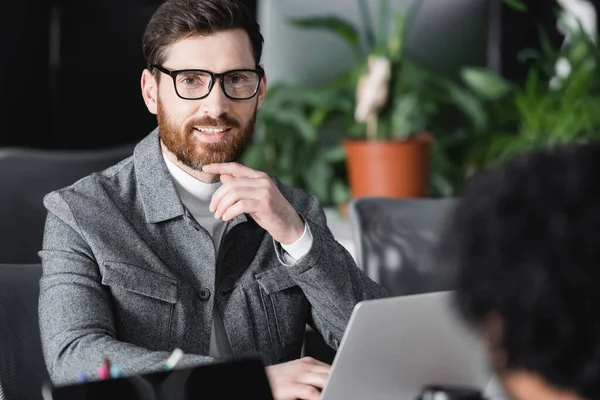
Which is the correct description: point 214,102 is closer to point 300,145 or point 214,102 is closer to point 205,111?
point 205,111

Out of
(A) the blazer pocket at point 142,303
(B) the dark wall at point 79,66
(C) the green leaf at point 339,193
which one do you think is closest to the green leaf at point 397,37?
(C) the green leaf at point 339,193

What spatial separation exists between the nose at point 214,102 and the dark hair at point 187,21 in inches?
4.2

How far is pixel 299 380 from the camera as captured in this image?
4.09 feet

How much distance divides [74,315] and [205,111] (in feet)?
1.33

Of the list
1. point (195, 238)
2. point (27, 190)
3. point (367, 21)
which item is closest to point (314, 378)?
point (195, 238)

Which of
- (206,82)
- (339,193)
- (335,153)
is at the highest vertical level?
(206,82)

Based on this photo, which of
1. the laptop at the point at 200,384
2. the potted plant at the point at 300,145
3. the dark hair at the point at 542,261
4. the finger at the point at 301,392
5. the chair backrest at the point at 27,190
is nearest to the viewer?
the dark hair at the point at 542,261

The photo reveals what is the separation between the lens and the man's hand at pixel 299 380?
123 centimetres

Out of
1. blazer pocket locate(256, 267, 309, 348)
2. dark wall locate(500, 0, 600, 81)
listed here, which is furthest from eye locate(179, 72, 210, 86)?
dark wall locate(500, 0, 600, 81)

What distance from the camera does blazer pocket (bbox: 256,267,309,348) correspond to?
1.60m

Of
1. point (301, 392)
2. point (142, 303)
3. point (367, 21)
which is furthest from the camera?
point (367, 21)

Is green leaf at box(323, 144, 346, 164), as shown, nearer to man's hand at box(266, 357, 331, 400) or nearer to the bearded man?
the bearded man

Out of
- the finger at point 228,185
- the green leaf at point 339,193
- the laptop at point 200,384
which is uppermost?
the finger at point 228,185

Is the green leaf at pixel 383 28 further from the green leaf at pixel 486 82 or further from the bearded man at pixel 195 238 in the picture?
the bearded man at pixel 195 238
